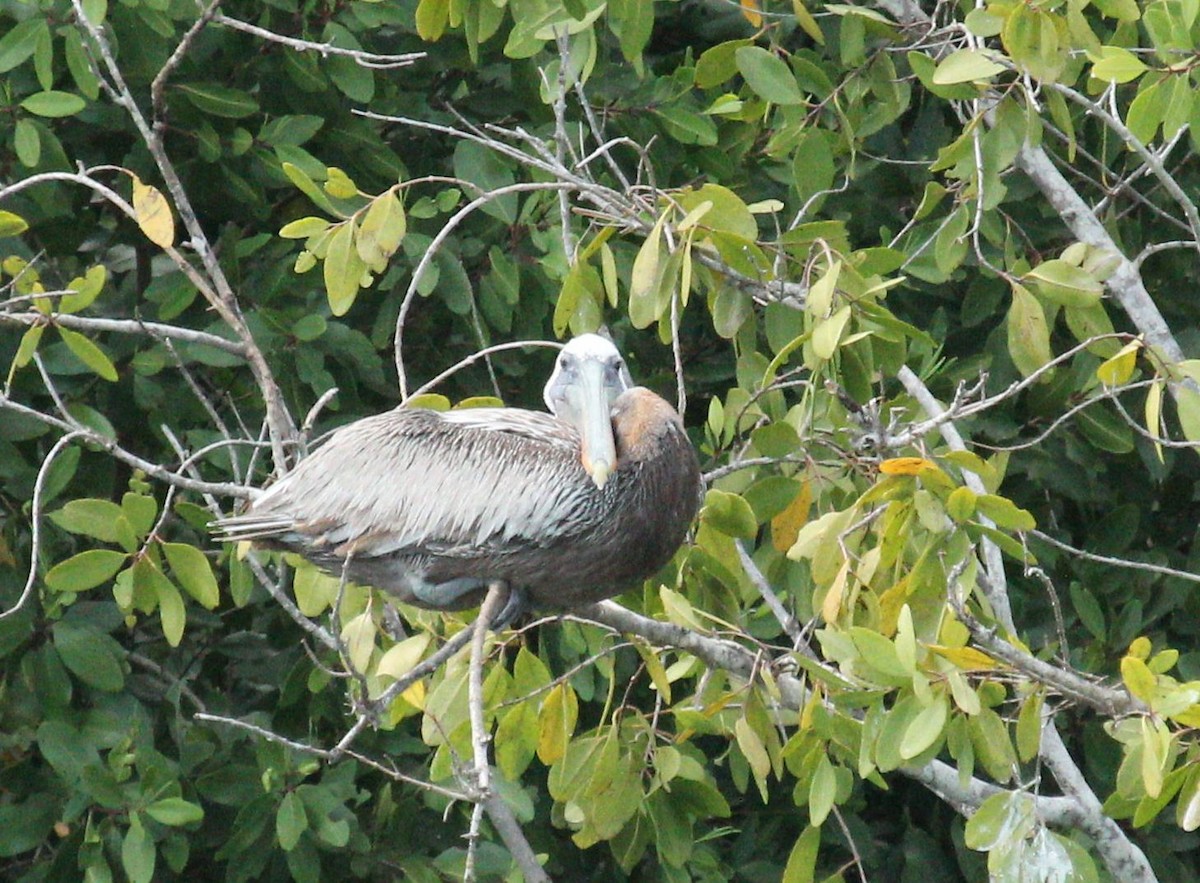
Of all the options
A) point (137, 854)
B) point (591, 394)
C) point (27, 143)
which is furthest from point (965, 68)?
point (137, 854)

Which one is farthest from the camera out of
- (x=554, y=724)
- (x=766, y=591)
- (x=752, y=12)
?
(x=766, y=591)

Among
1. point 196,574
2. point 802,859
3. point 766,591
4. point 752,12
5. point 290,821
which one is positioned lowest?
point 290,821

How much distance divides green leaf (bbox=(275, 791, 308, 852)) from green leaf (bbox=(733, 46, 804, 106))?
228 cm

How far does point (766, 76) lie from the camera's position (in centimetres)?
409

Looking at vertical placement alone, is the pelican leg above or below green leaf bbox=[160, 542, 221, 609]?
above

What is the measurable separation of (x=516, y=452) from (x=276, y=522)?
19.7 inches

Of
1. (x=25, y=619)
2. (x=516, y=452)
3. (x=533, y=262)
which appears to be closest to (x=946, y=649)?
(x=516, y=452)

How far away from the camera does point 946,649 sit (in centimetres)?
295

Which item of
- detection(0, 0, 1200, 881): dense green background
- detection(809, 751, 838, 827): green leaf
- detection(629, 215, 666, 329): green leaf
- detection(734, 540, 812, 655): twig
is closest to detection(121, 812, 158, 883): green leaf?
detection(0, 0, 1200, 881): dense green background

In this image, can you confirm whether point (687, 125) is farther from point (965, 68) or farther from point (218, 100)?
point (965, 68)

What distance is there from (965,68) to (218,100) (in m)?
2.30

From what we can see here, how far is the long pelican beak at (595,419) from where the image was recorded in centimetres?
340

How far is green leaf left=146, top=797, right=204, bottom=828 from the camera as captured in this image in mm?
4797

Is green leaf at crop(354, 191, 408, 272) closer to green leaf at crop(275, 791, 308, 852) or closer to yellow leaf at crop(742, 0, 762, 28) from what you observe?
yellow leaf at crop(742, 0, 762, 28)
